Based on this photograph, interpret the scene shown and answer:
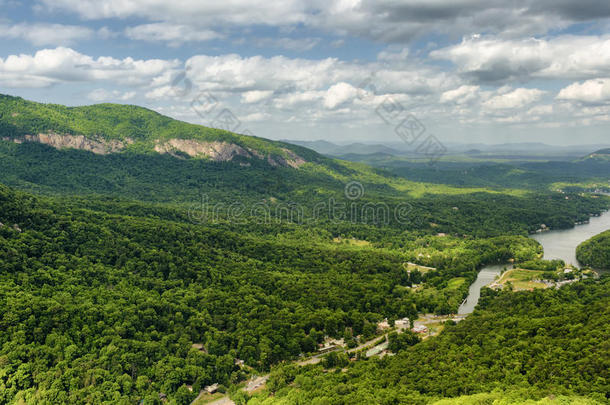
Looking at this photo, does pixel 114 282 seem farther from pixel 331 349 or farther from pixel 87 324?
pixel 331 349

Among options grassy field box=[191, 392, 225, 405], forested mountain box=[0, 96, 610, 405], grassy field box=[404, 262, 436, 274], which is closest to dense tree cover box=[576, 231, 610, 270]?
forested mountain box=[0, 96, 610, 405]

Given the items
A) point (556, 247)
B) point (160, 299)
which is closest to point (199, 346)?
point (160, 299)

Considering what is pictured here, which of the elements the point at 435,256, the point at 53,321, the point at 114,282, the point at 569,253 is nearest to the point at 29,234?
the point at 114,282

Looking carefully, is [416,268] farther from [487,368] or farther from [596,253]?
[487,368]

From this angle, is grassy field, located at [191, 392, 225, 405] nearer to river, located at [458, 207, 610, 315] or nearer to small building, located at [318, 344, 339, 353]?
small building, located at [318, 344, 339, 353]

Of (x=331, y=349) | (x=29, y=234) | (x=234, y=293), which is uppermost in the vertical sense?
(x=29, y=234)

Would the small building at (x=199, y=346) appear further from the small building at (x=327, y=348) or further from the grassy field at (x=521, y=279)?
the grassy field at (x=521, y=279)

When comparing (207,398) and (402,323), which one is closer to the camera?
(207,398)
